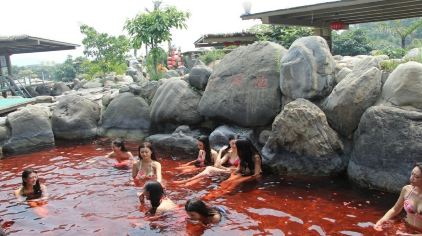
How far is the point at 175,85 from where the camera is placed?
13.0m

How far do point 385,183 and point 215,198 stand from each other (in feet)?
10.4

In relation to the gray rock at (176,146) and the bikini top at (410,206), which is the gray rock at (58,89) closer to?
the gray rock at (176,146)

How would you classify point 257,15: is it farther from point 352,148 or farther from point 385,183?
point 385,183

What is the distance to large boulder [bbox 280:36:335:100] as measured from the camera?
9383 mm

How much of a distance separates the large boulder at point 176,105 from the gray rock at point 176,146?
61 centimetres

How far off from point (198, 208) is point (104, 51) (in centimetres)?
2151

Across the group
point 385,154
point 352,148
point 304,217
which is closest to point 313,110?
point 352,148

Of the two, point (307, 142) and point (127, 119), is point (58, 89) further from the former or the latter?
point (307, 142)

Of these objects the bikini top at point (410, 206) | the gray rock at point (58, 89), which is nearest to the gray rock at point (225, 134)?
the bikini top at point (410, 206)

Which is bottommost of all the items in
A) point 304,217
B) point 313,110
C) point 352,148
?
point 304,217

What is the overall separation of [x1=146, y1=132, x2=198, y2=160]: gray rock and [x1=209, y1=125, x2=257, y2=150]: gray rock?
753 mm

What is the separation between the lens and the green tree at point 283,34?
64.9 feet

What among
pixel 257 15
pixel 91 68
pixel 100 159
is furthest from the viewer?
pixel 91 68

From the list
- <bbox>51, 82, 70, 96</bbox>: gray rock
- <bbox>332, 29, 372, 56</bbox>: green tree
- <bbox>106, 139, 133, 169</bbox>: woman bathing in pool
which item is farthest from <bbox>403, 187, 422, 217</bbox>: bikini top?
<bbox>51, 82, 70, 96</bbox>: gray rock
